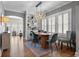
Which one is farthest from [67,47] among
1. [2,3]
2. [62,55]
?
[2,3]

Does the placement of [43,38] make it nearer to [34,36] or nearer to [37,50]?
[34,36]

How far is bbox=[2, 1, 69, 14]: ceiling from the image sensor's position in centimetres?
297

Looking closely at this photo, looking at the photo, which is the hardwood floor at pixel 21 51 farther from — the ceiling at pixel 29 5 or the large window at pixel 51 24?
the ceiling at pixel 29 5

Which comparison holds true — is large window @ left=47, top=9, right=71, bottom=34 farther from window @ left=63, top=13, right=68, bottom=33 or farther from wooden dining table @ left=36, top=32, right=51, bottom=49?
wooden dining table @ left=36, top=32, right=51, bottom=49

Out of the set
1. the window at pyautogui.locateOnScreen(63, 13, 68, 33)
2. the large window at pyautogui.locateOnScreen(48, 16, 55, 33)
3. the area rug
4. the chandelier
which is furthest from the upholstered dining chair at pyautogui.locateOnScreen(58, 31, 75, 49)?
the chandelier

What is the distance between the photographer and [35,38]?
3.21 metres

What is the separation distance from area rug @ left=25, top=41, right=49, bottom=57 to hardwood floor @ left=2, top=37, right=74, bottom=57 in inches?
3.5

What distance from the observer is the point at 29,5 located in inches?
121

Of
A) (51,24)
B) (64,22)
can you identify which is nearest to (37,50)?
(51,24)

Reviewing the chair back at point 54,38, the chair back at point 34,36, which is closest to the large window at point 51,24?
the chair back at point 54,38

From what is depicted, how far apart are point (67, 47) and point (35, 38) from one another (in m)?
0.92

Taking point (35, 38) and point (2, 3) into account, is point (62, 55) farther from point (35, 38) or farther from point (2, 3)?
point (2, 3)

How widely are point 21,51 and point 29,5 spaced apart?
127 cm

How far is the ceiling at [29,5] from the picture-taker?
2973mm
